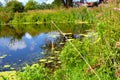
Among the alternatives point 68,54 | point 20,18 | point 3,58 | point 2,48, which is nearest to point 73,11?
point 20,18

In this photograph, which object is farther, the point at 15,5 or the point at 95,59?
the point at 15,5

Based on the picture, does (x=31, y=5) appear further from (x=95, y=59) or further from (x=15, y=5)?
(x=95, y=59)

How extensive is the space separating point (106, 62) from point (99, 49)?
0.25 m

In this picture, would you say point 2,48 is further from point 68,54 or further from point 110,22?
point 110,22

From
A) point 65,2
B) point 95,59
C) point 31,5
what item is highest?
point 95,59

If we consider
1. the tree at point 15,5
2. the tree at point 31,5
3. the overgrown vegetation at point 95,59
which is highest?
the overgrown vegetation at point 95,59

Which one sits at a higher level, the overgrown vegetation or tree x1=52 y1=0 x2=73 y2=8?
the overgrown vegetation

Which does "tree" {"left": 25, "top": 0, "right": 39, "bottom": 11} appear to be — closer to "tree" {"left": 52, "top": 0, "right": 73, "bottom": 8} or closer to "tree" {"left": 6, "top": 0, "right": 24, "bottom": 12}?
"tree" {"left": 6, "top": 0, "right": 24, "bottom": 12}

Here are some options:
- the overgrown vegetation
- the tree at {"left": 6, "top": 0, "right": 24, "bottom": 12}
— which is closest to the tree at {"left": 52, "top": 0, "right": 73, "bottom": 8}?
the tree at {"left": 6, "top": 0, "right": 24, "bottom": 12}

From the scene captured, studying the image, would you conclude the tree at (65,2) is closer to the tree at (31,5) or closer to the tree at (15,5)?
the tree at (15,5)

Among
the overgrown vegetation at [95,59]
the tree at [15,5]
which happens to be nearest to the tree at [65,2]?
the tree at [15,5]

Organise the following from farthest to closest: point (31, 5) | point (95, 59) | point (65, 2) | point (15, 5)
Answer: point (31, 5) < point (15, 5) < point (65, 2) < point (95, 59)

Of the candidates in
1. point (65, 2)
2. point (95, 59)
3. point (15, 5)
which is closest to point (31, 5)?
point (15, 5)

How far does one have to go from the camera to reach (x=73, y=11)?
66.1ft
